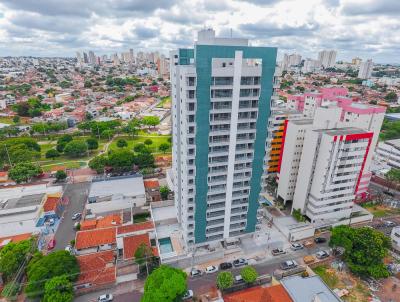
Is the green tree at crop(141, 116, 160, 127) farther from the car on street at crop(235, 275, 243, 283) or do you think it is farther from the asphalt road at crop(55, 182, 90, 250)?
the car on street at crop(235, 275, 243, 283)

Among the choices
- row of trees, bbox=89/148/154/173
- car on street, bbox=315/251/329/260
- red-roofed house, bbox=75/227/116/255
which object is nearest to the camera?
red-roofed house, bbox=75/227/116/255

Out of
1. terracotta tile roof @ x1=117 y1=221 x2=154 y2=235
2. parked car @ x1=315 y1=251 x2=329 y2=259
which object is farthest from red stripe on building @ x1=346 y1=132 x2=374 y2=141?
terracotta tile roof @ x1=117 y1=221 x2=154 y2=235

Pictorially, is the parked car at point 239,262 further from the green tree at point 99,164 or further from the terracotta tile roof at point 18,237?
the green tree at point 99,164

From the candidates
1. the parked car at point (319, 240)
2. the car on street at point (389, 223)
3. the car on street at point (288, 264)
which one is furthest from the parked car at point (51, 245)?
the car on street at point (389, 223)

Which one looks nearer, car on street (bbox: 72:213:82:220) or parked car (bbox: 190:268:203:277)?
parked car (bbox: 190:268:203:277)

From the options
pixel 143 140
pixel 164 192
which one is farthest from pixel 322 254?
pixel 143 140

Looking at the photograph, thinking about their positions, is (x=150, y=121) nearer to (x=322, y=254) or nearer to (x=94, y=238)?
(x=94, y=238)
